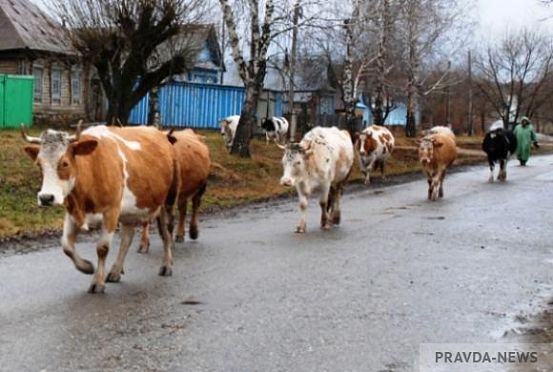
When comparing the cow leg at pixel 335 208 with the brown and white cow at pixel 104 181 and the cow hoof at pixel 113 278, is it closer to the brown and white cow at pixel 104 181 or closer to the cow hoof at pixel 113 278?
the brown and white cow at pixel 104 181

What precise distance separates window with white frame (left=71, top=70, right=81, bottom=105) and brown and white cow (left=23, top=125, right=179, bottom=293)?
95.9 feet

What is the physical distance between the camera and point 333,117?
1644 inches

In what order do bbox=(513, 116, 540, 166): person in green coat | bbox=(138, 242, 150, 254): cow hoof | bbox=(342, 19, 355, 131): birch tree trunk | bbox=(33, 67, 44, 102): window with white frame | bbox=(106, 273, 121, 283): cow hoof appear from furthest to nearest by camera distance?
bbox=(33, 67, 44, 102): window with white frame
bbox=(513, 116, 540, 166): person in green coat
bbox=(342, 19, 355, 131): birch tree trunk
bbox=(138, 242, 150, 254): cow hoof
bbox=(106, 273, 121, 283): cow hoof

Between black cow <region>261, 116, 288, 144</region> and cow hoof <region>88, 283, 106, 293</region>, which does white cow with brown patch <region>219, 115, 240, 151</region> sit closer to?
black cow <region>261, 116, 288, 144</region>

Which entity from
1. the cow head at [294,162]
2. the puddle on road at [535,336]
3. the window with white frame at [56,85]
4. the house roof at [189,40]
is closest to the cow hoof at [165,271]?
the puddle on road at [535,336]

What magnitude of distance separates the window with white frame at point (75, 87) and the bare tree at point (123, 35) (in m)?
15.1

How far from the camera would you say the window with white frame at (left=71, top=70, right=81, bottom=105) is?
124 ft

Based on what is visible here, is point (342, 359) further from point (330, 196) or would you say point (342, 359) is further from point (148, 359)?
point (330, 196)

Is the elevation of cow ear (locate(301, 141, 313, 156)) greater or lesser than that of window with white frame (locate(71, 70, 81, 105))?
lesser

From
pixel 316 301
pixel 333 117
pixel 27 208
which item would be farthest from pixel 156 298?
pixel 333 117

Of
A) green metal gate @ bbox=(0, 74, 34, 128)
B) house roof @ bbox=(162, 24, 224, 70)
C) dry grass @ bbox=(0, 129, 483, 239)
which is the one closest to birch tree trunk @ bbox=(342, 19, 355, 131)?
dry grass @ bbox=(0, 129, 483, 239)

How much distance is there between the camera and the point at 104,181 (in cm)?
828

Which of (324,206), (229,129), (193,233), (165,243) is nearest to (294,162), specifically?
(324,206)

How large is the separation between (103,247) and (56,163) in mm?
1055
